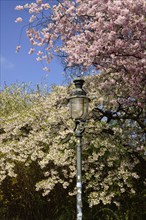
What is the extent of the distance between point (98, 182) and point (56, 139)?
2339mm

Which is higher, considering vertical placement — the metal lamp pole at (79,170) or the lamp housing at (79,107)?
the lamp housing at (79,107)

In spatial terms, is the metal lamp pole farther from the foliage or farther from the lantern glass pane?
the foliage

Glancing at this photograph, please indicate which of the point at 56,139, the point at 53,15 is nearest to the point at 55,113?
the point at 56,139

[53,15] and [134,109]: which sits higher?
[53,15]

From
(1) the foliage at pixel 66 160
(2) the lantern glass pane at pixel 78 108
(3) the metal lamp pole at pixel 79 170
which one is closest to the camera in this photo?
(3) the metal lamp pole at pixel 79 170

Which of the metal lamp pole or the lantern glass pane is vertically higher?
the lantern glass pane

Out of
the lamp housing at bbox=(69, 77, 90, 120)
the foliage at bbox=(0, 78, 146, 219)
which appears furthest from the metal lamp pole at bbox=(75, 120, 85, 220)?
the foliage at bbox=(0, 78, 146, 219)

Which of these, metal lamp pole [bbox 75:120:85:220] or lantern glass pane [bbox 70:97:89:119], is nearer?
metal lamp pole [bbox 75:120:85:220]

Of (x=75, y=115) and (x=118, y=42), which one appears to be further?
(x=118, y=42)

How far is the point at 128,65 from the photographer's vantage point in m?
13.2

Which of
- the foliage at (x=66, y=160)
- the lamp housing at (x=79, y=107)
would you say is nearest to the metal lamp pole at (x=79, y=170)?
the lamp housing at (x=79, y=107)

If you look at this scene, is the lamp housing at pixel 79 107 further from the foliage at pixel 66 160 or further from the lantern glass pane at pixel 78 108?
the foliage at pixel 66 160

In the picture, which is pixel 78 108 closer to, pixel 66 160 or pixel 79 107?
pixel 79 107

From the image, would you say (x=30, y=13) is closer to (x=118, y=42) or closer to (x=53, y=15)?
(x=53, y=15)
